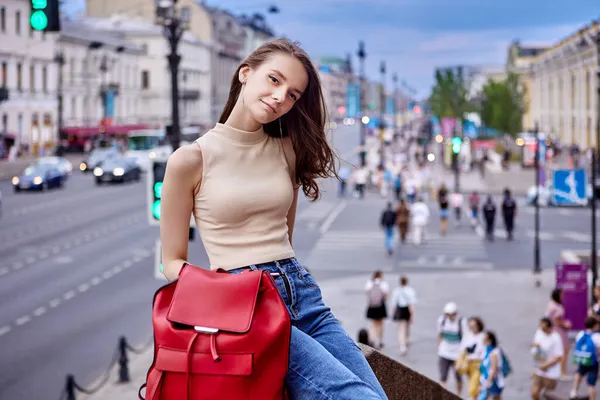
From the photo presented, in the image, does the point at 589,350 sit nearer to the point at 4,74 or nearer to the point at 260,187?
the point at 260,187

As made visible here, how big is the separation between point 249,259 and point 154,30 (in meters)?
103

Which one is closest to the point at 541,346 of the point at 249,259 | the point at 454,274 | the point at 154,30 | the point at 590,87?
the point at 249,259

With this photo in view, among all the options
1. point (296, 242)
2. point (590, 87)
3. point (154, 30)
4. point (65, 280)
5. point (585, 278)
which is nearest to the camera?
point (585, 278)

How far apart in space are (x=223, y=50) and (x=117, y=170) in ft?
240

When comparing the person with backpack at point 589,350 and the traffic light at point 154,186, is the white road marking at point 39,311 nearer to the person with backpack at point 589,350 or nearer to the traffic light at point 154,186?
the traffic light at point 154,186

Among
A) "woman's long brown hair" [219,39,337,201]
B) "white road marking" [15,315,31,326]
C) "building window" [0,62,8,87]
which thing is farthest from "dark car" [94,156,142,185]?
"woman's long brown hair" [219,39,337,201]

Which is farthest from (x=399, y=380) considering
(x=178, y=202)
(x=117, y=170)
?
(x=117, y=170)

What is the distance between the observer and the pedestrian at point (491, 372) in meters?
12.7

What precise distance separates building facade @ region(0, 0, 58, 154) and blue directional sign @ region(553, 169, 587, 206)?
150ft

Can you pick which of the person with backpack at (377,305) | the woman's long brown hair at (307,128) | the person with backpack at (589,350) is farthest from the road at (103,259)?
the woman's long brown hair at (307,128)

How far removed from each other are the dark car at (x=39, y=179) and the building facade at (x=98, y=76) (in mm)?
23047

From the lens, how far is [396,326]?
21375mm

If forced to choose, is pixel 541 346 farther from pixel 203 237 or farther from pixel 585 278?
pixel 203 237

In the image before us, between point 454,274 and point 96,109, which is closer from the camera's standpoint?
point 454,274
